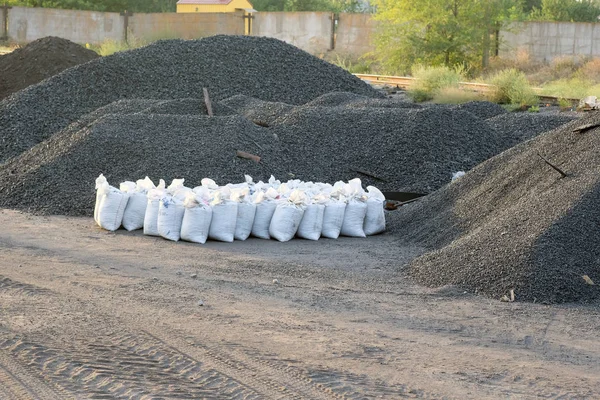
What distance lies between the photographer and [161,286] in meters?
7.50

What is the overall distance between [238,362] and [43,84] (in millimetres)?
14057

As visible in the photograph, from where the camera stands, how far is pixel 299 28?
38875 mm

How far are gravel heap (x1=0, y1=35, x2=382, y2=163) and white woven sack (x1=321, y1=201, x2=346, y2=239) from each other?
776 cm

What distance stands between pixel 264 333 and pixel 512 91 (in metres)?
18.0

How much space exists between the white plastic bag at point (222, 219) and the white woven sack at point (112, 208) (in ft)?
3.60

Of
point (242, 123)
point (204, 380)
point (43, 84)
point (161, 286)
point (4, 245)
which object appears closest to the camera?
point (204, 380)

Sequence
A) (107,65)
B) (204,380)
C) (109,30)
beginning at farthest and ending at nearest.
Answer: (109,30) → (107,65) → (204,380)

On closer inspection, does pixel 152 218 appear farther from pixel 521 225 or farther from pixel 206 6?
pixel 206 6

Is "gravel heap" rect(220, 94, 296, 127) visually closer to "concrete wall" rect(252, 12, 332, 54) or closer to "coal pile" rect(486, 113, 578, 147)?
"coal pile" rect(486, 113, 578, 147)

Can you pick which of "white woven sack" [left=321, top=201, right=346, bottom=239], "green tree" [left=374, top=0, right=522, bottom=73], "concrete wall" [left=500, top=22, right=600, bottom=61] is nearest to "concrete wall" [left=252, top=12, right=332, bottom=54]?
"green tree" [left=374, top=0, right=522, bottom=73]

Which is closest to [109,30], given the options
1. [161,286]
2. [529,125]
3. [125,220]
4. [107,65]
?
[107,65]

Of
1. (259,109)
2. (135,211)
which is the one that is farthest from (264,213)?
(259,109)

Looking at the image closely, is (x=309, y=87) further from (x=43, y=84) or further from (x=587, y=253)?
(x=587, y=253)

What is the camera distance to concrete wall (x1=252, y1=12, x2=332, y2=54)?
38469 millimetres
